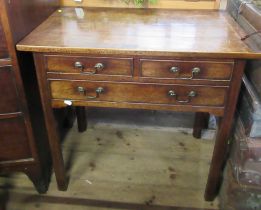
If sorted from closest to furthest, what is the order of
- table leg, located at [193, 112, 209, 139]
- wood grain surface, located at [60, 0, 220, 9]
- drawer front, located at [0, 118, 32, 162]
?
drawer front, located at [0, 118, 32, 162]
wood grain surface, located at [60, 0, 220, 9]
table leg, located at [193, 112, 209, 139]

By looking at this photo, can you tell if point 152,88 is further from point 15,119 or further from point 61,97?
point 15,119

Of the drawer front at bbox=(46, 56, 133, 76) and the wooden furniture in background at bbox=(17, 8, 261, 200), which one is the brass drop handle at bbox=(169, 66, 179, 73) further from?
the drawer front at bbox=(46, 56, 133, 76)

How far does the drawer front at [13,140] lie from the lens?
1384 millimetres

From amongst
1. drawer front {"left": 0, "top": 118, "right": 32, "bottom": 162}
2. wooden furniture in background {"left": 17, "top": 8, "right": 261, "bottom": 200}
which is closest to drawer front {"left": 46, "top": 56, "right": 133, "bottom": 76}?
wooden furniture in background {"left": 17, "top": 8, "right": 261, "bottom": 200}

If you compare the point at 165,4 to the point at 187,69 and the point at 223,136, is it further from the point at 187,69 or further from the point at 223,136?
the point at 223,136

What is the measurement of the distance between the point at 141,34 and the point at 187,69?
0.27 meters

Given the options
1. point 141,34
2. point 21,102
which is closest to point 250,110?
point 141,34

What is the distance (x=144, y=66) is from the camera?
1172mm

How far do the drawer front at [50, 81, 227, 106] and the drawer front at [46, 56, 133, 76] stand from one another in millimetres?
55

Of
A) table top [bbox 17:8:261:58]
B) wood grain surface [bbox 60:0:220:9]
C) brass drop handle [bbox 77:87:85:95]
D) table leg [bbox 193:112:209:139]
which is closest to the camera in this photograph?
table top [bbox 17:8:261:58]

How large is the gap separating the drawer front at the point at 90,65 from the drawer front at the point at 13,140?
14.3 inches

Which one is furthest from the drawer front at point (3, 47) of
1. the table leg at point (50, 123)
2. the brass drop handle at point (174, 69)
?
the brass drop handle at point (174, 69)

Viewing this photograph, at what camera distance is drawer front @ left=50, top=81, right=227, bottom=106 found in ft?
3.95

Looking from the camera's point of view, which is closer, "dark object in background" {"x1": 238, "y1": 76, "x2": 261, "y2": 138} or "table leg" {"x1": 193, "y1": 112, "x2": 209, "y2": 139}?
"dark object in background" {"x1": 238, "y1": 76, "x2": 261, "y2": 138}
